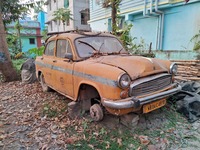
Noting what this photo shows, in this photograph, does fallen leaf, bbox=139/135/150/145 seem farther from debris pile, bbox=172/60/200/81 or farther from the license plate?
debris pile, bbox=172/60/200/81

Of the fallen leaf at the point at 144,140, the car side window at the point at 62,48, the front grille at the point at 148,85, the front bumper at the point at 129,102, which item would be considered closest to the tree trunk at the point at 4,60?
the car side window at the point at 62,48

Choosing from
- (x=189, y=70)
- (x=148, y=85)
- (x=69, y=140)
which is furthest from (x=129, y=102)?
(x=189, y=70)

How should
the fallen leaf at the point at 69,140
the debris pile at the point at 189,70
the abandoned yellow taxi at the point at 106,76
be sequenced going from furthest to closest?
the debris pile at the point at 189,70
the fallen leaf at the point at 69,140
the abandoned yellow taxi at the point at 106,76

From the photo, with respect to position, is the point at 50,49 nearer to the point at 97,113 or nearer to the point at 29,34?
the point at 97,113

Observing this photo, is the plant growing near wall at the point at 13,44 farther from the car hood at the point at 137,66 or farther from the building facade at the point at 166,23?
the car hood at the point at 137,66

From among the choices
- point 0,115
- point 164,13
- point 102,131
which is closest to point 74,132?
point 102,131

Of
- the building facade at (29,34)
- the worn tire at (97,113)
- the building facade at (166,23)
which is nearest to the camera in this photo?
the worn tire at (97,113)

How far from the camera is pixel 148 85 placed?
3.00m

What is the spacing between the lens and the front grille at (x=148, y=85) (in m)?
2.84

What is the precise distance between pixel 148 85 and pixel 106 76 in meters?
0.76

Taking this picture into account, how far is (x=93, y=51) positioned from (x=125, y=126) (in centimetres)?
176

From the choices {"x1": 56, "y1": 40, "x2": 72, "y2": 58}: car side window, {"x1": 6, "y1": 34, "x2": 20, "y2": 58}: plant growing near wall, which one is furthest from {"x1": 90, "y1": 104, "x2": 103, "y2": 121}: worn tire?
{"x1": 6, "y1": 34, "x2": 20, "y2": 58}: plant growing near wall

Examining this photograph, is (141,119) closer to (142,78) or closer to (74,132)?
(142,78)

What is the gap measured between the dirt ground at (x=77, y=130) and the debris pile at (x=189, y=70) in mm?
2474
